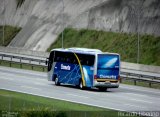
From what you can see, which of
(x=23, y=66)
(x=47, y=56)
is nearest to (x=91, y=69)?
(x=23, y=66)

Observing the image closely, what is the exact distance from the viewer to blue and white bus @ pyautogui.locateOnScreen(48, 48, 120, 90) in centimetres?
4347

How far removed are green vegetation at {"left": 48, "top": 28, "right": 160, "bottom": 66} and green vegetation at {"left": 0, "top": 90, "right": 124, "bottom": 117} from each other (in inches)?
1243

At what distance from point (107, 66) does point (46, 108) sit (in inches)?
762

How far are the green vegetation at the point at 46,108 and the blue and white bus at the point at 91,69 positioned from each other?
631 cm

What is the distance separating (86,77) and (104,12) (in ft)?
124

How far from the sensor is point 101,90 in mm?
45469

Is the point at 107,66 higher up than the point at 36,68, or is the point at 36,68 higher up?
the point at 107,66

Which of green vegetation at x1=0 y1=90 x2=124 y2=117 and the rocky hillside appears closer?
green vegetation at x1=0 y1=90 x2=124 y2=117

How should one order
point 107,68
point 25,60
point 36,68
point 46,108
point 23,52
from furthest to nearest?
point 23,52, point 25,60, point 36,68, point 107,68, point 46,108

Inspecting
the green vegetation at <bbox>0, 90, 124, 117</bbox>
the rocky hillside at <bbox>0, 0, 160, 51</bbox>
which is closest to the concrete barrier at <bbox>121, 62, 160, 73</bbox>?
the rocky hillside at <bbox>0, 0, 160, 51</bbox>

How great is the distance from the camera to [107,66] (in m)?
43.7

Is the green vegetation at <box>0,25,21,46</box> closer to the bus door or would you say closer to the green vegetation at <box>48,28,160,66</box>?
the green vegetation at <box>48,28,160,66</box>

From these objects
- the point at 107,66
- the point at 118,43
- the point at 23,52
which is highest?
the point at 118,43

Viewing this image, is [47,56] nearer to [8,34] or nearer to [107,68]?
[8,34]
